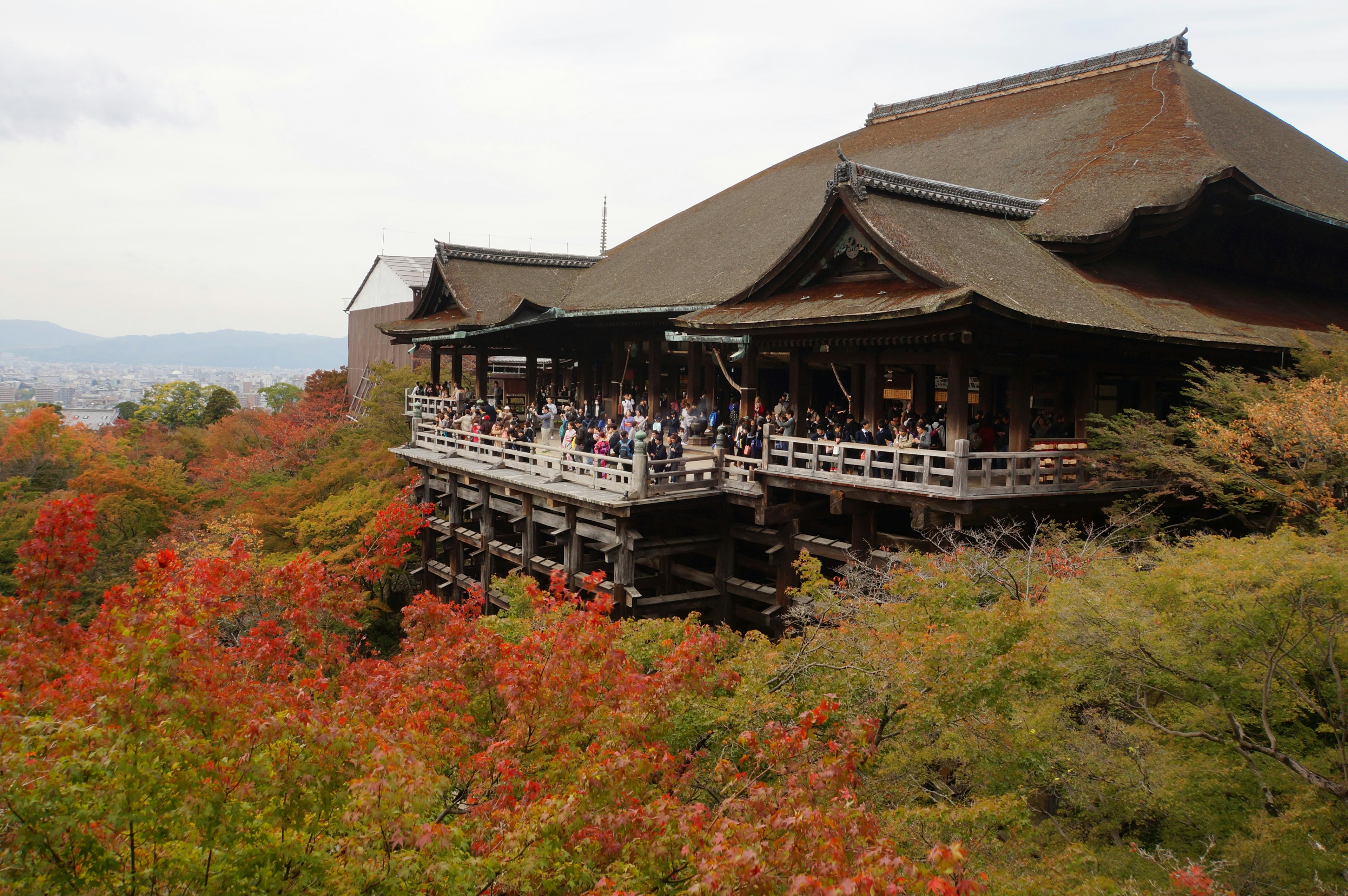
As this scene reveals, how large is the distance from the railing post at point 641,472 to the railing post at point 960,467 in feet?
18.3

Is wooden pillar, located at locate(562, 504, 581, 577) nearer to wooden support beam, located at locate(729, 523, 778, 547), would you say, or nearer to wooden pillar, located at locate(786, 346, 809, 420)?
wooden support beam, located at locate(729, 523, 778, 547)

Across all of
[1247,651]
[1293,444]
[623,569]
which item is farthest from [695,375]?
[1247,651]

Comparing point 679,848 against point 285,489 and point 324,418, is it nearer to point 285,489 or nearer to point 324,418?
point 285,489

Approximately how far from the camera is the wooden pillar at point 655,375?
2298 centimetres

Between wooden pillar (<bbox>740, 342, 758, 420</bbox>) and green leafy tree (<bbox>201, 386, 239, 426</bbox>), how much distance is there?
1909 inches

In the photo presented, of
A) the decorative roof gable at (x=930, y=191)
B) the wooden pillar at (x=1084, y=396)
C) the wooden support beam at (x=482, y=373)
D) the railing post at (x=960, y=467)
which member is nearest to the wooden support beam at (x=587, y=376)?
the wooden support beam at (x=482, y=373)

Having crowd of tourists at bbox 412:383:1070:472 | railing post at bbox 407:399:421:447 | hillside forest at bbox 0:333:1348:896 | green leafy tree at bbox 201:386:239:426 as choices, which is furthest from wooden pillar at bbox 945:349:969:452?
green leafy tree at bbox 201:386:239:426

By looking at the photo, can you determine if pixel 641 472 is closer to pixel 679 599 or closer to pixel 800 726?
pixel 679 599

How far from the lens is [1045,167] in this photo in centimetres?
2042

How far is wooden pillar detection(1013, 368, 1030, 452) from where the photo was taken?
13.7m

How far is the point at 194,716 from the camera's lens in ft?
19.7

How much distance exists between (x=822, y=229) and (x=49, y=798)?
545 inches

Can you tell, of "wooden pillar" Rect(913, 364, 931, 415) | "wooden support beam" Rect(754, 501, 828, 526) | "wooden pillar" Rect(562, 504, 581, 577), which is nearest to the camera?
"wooden pillar" Rect(913, 364, 931, 415)

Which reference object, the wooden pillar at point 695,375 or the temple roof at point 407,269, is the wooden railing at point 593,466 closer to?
the wooden pillar at point 695,375
